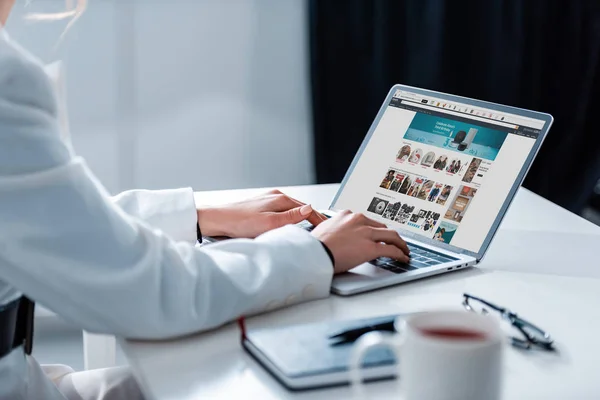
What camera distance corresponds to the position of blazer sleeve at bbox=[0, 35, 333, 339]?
88cm

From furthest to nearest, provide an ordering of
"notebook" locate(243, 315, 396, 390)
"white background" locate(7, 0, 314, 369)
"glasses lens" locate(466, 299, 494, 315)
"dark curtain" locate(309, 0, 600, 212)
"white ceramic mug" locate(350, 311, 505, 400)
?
"dark curtain" locate(309, 0, 600, 212) → "white background" locate(7, 0, 314, 369) → "glasses lens" locate(466, 299, 494, 315) → "notebook" locate(243, 315, 396, 390) → "white ceramic mug" locate(350, 311, 505, 400)

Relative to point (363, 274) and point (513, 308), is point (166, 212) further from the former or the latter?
point (513, 308)

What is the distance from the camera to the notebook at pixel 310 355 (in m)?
0.83

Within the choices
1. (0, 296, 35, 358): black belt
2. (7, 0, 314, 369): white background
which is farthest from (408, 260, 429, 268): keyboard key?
(7, 0, 314, 369): white background

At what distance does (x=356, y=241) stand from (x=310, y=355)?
0.29 metres

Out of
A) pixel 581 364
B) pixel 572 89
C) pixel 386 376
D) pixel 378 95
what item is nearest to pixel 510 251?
pixel 581 364

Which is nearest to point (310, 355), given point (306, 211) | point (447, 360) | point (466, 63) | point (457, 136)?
point (447, 360)

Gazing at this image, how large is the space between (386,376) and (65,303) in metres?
0.35

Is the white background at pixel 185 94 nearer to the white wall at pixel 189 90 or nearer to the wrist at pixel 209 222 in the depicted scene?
the white wall at pixel 189 90

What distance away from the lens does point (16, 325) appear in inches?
39.4

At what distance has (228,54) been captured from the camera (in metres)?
2.66

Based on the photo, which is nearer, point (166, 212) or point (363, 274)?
point (363, 274)

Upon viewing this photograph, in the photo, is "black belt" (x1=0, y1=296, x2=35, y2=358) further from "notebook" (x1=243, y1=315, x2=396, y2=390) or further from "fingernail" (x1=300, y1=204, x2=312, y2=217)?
"fingernail" (x1=300, y1=204, x2=312, y2=217)

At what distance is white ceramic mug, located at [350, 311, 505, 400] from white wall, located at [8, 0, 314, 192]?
1959mm
